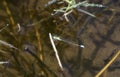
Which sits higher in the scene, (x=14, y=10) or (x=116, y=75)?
(x=14, y=10)

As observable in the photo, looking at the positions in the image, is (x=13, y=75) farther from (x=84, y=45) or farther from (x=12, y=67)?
(x=84, y=45)

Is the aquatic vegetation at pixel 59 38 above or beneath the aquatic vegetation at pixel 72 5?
beneath

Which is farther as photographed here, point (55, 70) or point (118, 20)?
point (118, 20)

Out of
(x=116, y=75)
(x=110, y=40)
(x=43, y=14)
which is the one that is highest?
(x=43, y=14)

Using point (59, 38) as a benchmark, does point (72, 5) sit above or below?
above

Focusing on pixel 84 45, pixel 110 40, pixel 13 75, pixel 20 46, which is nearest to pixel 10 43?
pixel 20 46

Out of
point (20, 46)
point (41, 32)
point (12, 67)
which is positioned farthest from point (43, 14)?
point (12, 67)

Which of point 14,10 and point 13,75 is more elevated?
point 14,10

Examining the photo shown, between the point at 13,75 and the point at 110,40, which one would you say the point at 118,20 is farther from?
the point at 13,75

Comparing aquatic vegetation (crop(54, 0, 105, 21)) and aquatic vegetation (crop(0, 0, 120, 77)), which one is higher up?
aquatic vegetation (crop(54, 0, 105, 21))
